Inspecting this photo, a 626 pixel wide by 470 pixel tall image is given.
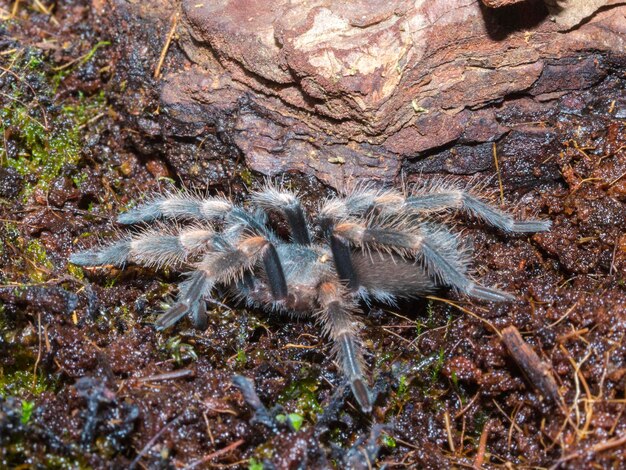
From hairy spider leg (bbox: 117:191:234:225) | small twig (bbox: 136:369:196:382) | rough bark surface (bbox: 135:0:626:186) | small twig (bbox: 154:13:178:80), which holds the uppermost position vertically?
small twig (bbox: 154:13:178:80)

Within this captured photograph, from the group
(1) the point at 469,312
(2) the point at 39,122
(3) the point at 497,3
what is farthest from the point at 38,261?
(3) the point at 497,3

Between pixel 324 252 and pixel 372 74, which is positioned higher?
pixel 372 74

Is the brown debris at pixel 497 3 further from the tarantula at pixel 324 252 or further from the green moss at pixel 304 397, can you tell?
the green moss at pixel 304 397

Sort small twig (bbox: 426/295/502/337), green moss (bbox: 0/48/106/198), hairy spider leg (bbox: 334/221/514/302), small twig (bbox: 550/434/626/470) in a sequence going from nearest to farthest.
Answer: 1. small twig (bbox: 550/434/626/470)
2. small twig (bbox: 426/295/502/337)
3. hairy spider leg (bbox: 334/221/514/302)
4. green moss (bbox: 0/48/106/198)

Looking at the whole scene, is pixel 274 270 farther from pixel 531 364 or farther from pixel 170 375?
pixel 531 364

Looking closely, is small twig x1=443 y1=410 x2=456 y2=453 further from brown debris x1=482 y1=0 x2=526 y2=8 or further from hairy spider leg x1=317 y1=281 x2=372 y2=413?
brown debris x1=482 y1=0 x2=526 y2=8

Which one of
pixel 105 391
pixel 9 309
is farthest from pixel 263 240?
pixel 9 309

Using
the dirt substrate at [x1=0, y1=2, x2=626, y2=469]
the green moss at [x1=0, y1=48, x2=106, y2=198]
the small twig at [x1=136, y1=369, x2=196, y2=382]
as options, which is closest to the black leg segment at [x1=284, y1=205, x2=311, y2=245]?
the dirt substrate at [x1=0, y1=2, x2=626, y2=469]
